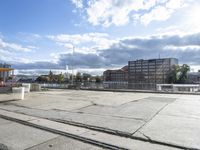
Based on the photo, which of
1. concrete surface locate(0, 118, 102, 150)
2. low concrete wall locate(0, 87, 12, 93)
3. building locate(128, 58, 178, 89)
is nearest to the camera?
concrete surface locate(0, 118, 102, 150)

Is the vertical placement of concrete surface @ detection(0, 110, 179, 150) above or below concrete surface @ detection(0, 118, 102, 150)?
above

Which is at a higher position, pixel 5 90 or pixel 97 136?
pixel 5 90

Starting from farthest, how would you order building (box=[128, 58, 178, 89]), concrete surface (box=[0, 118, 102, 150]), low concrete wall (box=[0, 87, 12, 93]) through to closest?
building (box=[128, 58, 178, 89])
low concrete wall (box=[0, 87, 12, 93])
concrete surface (box=[0, 118, 102, 150])

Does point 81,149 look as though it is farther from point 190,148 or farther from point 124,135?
point 190,148

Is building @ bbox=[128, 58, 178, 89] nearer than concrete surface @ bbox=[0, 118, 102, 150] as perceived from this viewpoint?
No

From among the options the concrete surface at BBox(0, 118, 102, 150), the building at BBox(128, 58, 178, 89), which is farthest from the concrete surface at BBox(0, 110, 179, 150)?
the building at BBox(128, 58, 178, 89)

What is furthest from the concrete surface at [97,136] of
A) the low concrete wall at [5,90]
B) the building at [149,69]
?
the building at [149,69]

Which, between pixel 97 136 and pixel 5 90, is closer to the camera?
pixel 97 136

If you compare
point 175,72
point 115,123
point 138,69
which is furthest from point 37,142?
point 138,69

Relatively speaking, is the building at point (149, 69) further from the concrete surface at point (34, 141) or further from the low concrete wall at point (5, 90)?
the concrete surface at point (34, 141)

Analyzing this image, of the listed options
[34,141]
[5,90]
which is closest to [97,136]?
[34,141]

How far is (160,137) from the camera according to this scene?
4816 millimetres

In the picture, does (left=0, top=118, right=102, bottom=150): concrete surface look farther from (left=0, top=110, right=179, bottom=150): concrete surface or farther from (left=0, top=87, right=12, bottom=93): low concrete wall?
(left=0, top=87, right=12, bottom=93): low concrete wall

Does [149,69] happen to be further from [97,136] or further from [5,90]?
[97,136]
